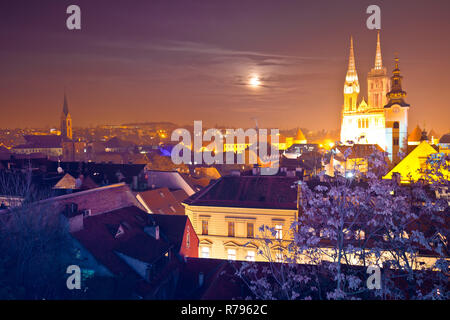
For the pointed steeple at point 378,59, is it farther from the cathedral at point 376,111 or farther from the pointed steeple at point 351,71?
the pointed steeple at point 351,71

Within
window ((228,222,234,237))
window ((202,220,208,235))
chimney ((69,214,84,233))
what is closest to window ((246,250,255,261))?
window ((228,222,234,237))

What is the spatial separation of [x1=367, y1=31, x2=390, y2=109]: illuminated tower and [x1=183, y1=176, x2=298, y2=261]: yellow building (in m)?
119

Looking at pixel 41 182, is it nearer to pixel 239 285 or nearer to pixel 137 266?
pixel 137 266

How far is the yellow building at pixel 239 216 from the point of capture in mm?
28781

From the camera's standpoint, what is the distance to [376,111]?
121 metres

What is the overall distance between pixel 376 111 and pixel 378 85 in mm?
20608

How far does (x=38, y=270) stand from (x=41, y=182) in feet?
77.2

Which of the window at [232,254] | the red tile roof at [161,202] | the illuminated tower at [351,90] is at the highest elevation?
the illuminated tower at [351,90]

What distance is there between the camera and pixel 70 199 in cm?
2348

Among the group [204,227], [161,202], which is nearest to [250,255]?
[204,227]

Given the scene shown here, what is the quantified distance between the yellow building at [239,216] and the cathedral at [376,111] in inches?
2257

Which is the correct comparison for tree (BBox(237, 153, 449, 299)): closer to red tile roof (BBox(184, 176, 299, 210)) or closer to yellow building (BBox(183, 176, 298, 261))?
yellow building (BBox(183, 176, 298, 261))

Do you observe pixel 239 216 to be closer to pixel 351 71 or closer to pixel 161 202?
pixel 161 202

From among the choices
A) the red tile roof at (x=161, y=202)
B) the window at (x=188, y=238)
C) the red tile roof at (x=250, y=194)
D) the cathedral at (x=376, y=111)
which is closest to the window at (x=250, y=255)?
the red tile roof at (x=250, y=194)
